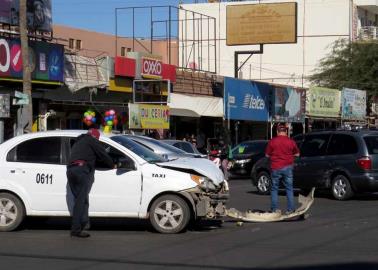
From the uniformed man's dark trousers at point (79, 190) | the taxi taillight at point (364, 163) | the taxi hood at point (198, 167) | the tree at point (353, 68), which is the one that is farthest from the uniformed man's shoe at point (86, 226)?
the tree at point (353, 68)

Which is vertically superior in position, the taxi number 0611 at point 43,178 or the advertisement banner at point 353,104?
the advertisement banner at point 353,104

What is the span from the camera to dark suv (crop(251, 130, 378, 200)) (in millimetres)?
17328

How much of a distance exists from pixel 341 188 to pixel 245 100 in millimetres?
17279

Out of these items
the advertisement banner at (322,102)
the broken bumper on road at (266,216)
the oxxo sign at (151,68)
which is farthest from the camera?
the advertisement banner at (322,102)

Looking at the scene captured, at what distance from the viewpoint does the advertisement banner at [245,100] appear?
3297cm

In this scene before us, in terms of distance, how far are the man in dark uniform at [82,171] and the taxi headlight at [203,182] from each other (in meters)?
1.36

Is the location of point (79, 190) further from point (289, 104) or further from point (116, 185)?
point (289, 104)

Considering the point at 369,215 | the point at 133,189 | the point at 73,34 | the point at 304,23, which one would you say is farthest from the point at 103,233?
the point at 304,23

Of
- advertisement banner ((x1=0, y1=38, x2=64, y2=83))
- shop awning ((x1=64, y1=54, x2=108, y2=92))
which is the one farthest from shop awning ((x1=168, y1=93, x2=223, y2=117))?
advertisement banner ((x1=0, y1=38, x2=64, y2=83))

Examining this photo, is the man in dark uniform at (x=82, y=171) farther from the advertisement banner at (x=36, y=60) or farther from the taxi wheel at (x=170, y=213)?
the advertisement banner at (x=36, y=60)

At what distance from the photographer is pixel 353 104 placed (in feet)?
158

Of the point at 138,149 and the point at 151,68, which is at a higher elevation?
the point at 151,68

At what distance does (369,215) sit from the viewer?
46.3 ft

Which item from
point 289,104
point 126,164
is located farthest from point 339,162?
point 289,104
